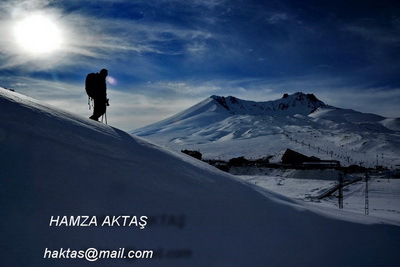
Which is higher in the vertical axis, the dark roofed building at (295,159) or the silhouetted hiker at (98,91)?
the silhouetted hiker at (98,91)

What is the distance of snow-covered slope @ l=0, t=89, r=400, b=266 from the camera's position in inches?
124

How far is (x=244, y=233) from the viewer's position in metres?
4.20

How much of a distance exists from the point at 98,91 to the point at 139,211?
5.37 meters

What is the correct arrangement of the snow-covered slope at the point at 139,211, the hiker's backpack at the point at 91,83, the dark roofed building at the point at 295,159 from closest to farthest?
the snow-covered slope at the point at 139,211, the hiker's backpack at the point at 91,83, the dark roofed building at the point at 295,159

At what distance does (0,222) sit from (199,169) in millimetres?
3609

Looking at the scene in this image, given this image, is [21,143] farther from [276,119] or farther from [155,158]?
[276,119]

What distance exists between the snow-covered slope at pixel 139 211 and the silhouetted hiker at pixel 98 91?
262 centimetres

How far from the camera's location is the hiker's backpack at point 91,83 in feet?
26.2

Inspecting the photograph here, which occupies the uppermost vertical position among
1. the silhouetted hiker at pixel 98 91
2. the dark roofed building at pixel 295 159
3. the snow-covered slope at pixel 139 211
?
the silhouetted hiker at pixel 98 91

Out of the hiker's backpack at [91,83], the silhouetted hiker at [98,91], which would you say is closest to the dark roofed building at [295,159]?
the silhouetted hiker at [98,91]

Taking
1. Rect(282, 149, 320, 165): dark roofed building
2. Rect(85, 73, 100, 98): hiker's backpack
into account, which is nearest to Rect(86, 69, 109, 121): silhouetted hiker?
Rect(85, 73, 100, 98): hiker's backpack

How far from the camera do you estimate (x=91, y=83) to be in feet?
26.5

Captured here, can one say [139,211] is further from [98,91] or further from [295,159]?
[295,159]

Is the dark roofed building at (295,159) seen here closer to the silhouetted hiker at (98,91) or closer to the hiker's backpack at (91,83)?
the silhouetted hiker at (98,91)
